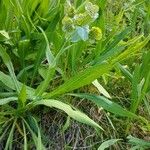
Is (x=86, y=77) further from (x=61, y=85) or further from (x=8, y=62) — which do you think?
(x=8, y=62)

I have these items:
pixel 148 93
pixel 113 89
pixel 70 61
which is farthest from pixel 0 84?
pixel 148 93

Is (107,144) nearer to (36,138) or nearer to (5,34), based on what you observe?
(36,138)

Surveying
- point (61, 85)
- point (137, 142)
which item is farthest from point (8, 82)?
point (137, 142)

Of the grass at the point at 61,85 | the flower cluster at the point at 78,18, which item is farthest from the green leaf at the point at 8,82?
the flower cluster at the point at 78,18

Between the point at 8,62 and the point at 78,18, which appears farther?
the point at 8,62

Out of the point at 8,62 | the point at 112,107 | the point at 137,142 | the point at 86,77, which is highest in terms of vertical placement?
the point at 8,62

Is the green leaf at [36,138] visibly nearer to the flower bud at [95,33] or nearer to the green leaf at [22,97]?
the green leaf at [22,97]

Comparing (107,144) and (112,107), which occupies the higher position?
(112,107)

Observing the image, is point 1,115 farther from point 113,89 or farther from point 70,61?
point 113,89
